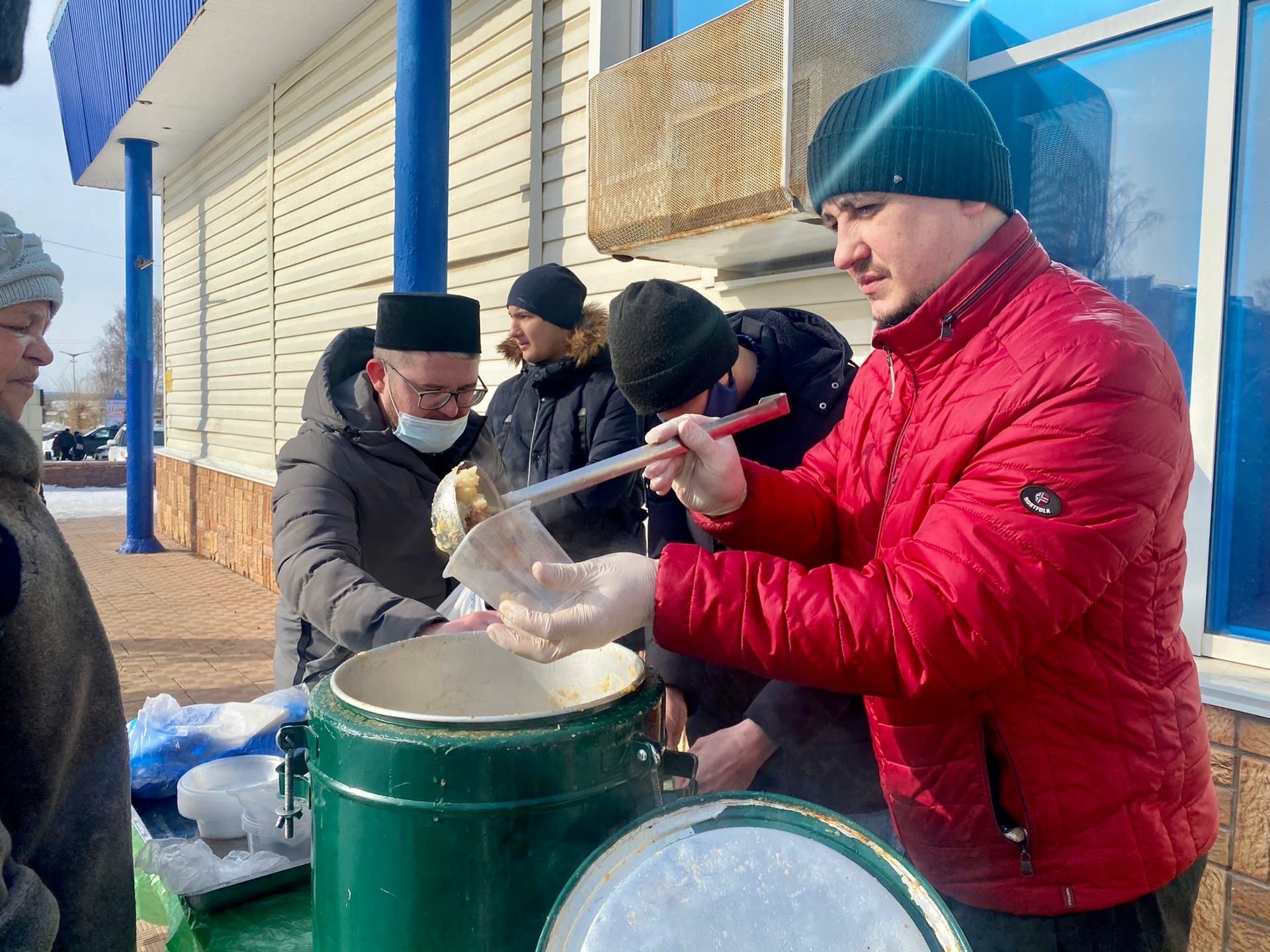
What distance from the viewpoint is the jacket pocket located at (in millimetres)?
1273

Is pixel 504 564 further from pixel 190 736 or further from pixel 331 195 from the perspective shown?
pixel 331 195

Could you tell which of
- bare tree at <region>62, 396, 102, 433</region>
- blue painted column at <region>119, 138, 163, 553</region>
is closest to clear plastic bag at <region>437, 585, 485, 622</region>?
blue painted column at <region>119, 138, 163, 553</region>


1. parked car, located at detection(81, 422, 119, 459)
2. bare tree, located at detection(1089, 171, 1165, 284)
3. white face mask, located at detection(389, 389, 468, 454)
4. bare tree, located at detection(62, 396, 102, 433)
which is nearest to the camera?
white face mask, located at detection(389, 389, 468, 454)

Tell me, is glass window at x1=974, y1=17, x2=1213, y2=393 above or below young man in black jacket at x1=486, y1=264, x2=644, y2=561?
above

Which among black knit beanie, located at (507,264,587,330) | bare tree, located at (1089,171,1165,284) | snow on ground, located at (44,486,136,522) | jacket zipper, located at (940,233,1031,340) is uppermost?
bare tree, located at (1089,171,1165,284)

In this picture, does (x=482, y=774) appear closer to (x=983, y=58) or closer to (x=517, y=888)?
(x=517, y=888)

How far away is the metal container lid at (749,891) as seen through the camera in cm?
96

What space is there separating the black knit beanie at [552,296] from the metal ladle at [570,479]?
6.97 feet

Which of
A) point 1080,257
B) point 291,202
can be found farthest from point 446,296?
point 291,202

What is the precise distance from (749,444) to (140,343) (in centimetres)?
1132

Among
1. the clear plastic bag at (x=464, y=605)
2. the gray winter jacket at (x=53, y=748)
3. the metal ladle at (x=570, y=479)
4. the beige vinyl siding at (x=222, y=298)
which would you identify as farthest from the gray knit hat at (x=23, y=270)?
the beige vinyl siding at (x=222, y=298)

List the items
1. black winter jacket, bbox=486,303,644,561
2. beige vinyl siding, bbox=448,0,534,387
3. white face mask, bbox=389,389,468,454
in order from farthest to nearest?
beige vinyl siding, bbox=448,0,534,387 → black winter jacket, bbox=486,303,644,561 → white face mask, bbox=389,389,468,454

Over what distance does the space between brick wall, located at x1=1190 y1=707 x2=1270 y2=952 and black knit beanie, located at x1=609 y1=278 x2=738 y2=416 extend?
6.03 ft

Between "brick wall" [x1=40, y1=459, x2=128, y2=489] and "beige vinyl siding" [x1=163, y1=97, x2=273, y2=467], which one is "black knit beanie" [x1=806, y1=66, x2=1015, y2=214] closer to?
"beige vinyl siding" [x1=163, y1=97, x2=273, y2=467]
